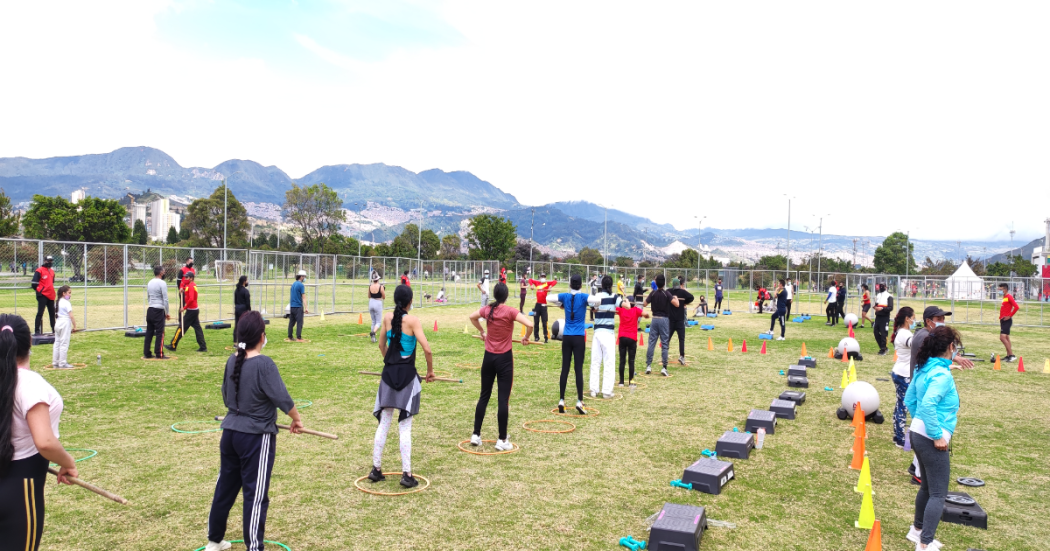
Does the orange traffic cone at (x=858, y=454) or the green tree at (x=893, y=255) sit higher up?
the green tree at (x=893, y=255)

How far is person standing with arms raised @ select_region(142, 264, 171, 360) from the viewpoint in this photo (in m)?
15.0

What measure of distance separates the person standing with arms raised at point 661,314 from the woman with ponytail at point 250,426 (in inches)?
426

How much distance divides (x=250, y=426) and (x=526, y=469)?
3811mm

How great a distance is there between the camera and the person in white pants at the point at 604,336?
11.4 m

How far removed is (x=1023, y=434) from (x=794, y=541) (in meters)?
7.15

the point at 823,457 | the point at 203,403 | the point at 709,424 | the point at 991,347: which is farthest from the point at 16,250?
the point at 991,347

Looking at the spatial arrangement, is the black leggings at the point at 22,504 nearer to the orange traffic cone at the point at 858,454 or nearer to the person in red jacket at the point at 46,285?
the orange traffic cone at the point at 858,454

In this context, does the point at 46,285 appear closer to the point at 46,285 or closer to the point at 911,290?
the point at 46,285

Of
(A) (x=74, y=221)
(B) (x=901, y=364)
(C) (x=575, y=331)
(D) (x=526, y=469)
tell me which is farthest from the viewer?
(A) (x=74, y=221)

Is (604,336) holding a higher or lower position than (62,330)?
higher

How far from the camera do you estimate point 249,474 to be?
16.1ft

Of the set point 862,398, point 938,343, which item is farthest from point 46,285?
point 938,343

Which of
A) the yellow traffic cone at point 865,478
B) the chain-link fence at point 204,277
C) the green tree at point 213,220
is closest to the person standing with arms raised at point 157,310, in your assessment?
the chain-link fence at point 204,277

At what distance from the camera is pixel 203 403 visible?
10953 mm
